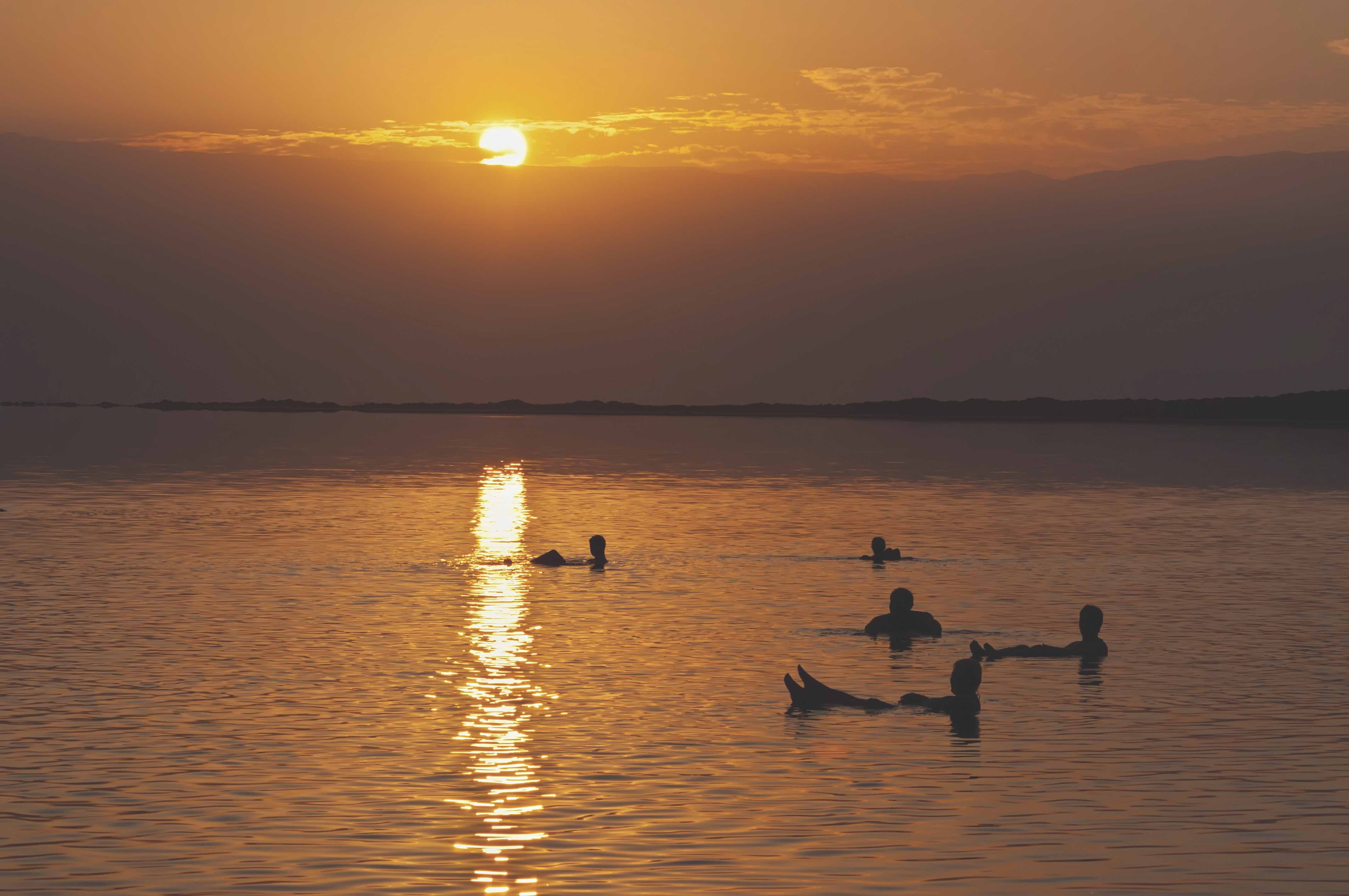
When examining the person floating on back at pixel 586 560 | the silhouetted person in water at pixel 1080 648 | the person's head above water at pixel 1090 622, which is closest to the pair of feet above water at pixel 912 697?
the silhouetted person in water at pixel 1080 648

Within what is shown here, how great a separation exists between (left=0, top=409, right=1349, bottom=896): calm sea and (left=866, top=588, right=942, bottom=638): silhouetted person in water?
1.84ft

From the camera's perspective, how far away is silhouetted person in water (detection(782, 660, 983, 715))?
29000mm

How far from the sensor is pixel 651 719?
2914 centimetres

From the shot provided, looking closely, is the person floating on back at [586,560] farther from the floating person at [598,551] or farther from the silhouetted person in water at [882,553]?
the silhouetted person in water at [882,553]

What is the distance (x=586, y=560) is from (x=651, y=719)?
29.9 m

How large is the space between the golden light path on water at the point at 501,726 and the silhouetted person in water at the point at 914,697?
4.97 m

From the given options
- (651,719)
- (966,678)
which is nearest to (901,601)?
(966,678)

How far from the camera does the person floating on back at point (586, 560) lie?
185ft

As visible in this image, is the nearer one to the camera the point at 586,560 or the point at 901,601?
the point at 901,601

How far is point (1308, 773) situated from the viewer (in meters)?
25.0

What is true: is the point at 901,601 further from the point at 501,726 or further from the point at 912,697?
the point at 501,726

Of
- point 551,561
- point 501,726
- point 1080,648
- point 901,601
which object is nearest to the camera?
point 501,726

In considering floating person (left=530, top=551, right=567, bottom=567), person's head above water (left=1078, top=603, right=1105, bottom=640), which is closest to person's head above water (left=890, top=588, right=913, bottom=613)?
person's head above water (left=1078, top=603, right=1105, bottom=640)

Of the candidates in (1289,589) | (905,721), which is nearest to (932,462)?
(1289,589)
